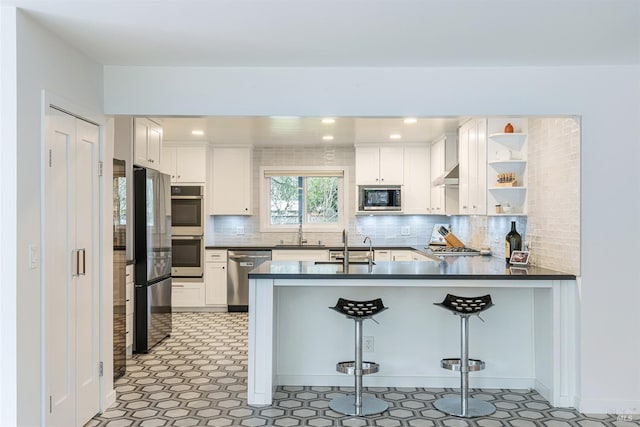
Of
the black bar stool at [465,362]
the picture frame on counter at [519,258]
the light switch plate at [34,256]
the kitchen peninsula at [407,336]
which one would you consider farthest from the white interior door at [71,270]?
the picture frame on counter at [519,258]

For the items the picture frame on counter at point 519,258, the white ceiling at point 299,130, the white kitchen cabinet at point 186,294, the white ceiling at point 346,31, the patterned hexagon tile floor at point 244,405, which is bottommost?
the patterned hexagon tile floor at point 244,405

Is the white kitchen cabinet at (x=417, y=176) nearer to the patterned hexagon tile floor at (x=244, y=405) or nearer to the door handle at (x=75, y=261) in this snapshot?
the patterned hexagon tile floor at (x=244, y=405)

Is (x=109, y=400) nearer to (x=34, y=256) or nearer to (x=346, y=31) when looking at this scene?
(x=34, y=256)

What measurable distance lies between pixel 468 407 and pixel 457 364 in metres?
0.30

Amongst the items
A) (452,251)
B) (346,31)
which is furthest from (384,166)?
(346,31)

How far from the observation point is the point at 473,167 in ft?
18.7

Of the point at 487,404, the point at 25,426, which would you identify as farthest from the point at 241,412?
the point at 487,404

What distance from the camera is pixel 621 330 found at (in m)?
3.94

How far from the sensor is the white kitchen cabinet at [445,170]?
272 inches

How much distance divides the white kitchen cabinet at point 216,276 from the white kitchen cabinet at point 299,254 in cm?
72

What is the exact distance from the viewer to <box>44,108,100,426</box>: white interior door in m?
3.15

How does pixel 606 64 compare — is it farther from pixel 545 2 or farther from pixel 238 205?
pixel 238 205

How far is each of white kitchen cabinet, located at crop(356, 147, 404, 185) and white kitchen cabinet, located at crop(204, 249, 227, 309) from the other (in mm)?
2255
